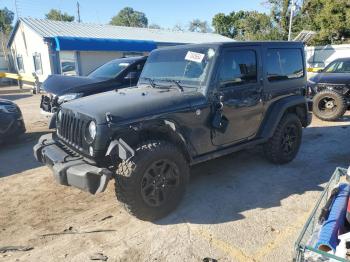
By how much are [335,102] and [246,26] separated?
29729 mm

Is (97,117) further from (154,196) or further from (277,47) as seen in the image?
(277,47)

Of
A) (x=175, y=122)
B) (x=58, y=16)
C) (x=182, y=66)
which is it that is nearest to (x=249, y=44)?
(x=182, y=66)

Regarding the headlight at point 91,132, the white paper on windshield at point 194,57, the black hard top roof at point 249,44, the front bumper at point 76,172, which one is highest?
the black hard top roof at point 249,44

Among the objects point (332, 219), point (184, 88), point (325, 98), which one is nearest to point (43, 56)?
point (325, 98)

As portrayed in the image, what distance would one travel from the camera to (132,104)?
3.67 metres

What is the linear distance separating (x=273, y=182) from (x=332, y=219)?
1.95m

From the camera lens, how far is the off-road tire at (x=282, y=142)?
199 inches

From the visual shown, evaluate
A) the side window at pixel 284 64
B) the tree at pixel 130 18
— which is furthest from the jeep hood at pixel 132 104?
the tree at pixel 130 18

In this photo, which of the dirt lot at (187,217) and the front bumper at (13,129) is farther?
the front bumper at (13,129)

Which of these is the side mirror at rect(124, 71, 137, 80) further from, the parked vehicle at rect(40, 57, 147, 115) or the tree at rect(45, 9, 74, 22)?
the tree at rect(45, 9, 74, 22)

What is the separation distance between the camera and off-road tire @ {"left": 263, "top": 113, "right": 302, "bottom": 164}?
5055 millimetres

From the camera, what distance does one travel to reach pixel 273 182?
Answer: 15.3ft

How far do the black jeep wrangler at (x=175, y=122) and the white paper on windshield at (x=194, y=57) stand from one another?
2 centimetres

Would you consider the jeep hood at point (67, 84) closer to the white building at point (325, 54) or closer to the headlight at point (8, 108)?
the headlight at point (8, 108)
